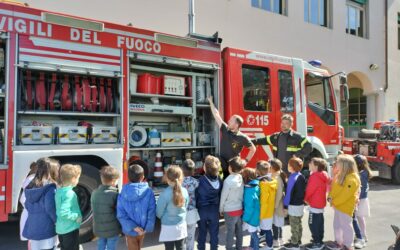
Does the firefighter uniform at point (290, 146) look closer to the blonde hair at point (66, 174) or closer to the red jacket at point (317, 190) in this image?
the red jacket at point (317, 190)

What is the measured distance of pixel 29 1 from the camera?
7.95 m

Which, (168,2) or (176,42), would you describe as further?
(168,2)

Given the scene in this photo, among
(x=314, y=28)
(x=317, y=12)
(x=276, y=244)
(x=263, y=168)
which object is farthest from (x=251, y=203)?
(x=317, y=12)

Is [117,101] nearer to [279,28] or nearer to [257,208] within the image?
[257,208]

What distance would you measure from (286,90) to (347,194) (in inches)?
99.3

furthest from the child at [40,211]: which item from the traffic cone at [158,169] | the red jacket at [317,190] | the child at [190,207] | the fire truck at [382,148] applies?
the fire truck at [382,148]

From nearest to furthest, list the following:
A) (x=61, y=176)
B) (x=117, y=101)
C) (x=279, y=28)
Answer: (x=61, y=176) < (x=117, y=101) < (x=279, y=28)

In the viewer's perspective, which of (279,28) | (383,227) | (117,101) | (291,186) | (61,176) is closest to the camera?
(61,176)

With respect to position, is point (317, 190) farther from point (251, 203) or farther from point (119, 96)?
point (119, 96)

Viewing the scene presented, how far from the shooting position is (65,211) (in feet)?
10.3

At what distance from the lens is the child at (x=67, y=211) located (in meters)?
3.14

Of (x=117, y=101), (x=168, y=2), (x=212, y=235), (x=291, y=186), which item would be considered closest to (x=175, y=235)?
(x=212, y=235)

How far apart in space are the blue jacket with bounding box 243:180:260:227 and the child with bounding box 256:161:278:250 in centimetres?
9

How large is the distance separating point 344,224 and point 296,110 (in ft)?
8.21
